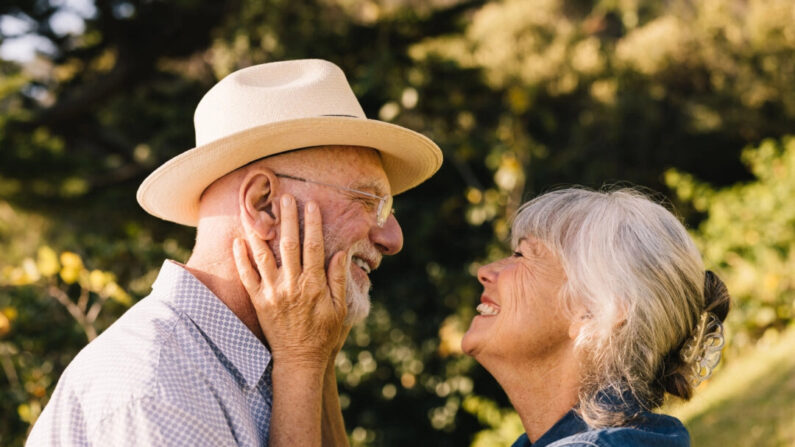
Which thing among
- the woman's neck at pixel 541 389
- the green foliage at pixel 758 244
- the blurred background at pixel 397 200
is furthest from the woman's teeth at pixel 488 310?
the green foliage at pixel 758 244

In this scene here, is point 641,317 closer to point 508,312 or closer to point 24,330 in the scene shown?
point 508,312

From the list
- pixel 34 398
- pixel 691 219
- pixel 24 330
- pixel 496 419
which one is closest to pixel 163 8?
pixel 24 330

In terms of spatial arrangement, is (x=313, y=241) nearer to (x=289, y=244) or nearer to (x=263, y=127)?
(x=289, y=244)

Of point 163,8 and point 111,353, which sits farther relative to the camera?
point 163,8

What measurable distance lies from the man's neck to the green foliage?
18.5 ft

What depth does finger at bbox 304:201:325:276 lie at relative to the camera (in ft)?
6.44

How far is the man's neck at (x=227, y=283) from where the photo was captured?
2.02 m

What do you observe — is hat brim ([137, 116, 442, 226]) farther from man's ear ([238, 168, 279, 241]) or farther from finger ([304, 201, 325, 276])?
finger ([304, 201, 325, 276])

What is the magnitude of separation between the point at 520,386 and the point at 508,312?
241 millimetres

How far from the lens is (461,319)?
7.39 m

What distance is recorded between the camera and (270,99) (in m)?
2.11

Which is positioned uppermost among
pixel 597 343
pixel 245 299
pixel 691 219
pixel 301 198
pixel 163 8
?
pixel 163 8

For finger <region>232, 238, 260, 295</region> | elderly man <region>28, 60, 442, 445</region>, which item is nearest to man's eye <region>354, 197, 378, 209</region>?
elderly man <region>28, 60, 442, 445</region>

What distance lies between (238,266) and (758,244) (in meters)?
7.09
